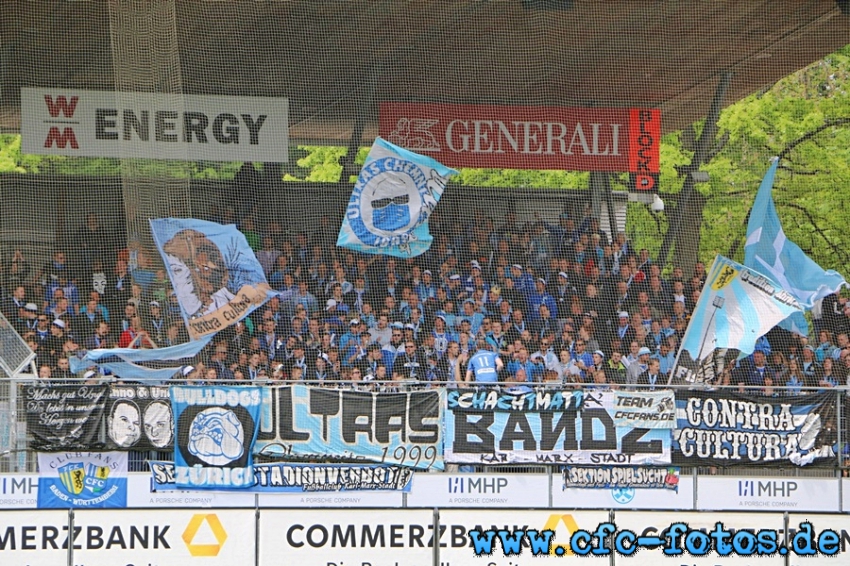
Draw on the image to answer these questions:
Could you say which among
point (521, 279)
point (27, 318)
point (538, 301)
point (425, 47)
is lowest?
point (27, 318)

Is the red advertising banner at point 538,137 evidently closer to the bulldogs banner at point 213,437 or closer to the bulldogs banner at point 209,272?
the bulldogs banner at point 209,272

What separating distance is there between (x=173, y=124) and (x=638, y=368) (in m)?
6.14

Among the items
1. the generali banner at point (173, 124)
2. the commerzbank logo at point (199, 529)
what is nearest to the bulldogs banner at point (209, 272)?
the generali banner at point (173, 124)

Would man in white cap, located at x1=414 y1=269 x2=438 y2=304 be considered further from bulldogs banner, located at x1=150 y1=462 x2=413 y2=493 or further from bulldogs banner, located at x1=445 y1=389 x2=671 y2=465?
bulldogs banner, located at x1=150 y1=462 x2=413 y2=493

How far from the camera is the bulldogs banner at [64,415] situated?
11711mm

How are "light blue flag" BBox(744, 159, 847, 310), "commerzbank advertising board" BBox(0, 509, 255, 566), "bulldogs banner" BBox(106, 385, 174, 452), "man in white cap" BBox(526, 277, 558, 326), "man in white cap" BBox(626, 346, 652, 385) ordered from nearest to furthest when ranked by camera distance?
1. "commerzbank advertising board" BBox(0, 509, 255, 566)
2. "bulldogs banner" BBox(106, 385, 174, 452)
3. "man in white cap" BBox(626, 346, 652, 385)
4. "light blue flag" BBox(744, 159, 847, 310)
5. "man in white cap" BBox(526, 277, 558, 326)

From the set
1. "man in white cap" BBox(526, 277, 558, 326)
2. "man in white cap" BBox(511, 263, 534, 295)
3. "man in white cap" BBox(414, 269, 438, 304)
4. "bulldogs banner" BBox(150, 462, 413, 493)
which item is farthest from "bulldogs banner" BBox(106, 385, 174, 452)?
"man in white cap" BBox(511, 263, 534, 295)

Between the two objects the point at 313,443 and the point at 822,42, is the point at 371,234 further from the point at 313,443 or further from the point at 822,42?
the point at 822,42

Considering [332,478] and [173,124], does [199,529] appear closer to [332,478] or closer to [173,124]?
[332,478]

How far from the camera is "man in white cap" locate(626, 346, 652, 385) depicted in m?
13.3

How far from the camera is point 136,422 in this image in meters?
11.8

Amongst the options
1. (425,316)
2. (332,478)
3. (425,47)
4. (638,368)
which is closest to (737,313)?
(638,368)

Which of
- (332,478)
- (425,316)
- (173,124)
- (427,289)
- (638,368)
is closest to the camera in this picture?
(332,478)

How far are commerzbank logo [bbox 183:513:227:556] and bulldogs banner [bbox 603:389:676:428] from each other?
454 cm
